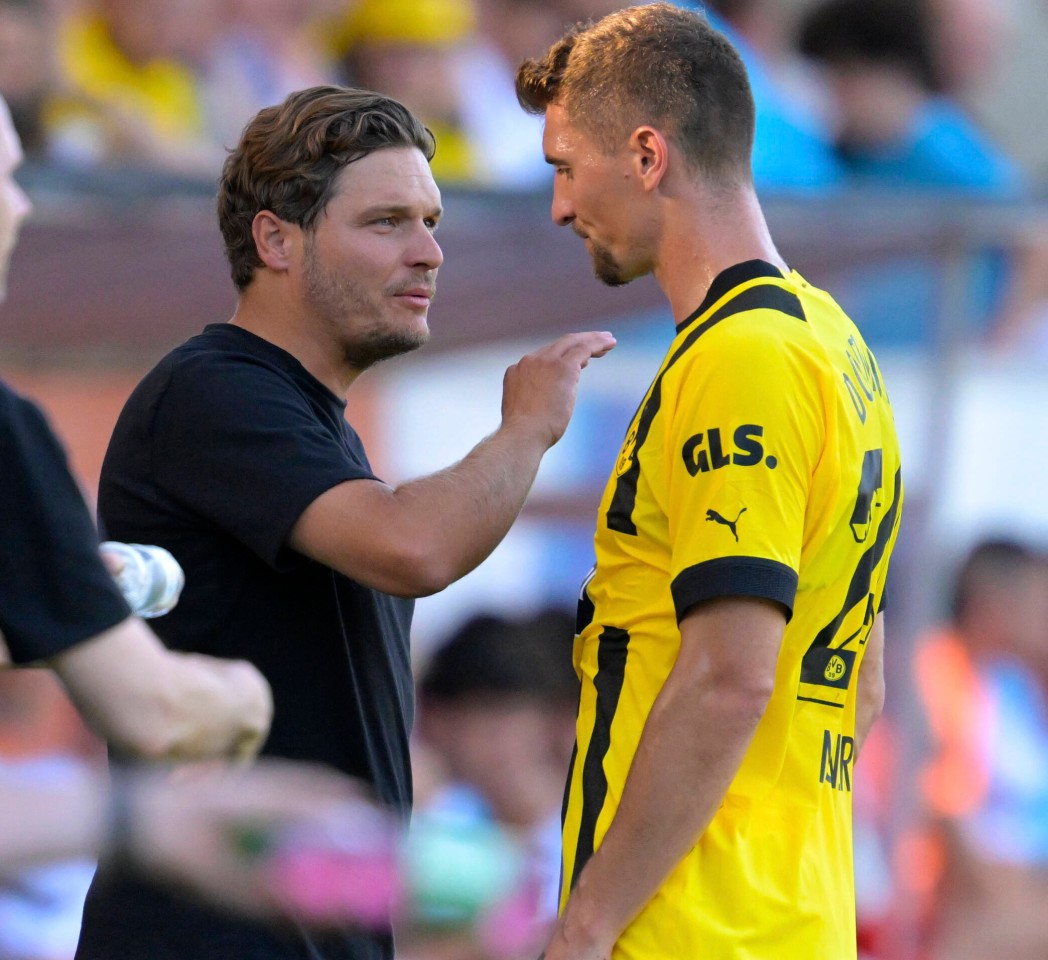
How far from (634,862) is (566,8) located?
6.49 m

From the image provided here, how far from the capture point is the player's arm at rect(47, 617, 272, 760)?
1.65 m

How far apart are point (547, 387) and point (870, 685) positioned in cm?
72

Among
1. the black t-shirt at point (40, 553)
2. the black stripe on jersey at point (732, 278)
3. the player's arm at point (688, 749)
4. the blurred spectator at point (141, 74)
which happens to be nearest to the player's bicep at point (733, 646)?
the player's arm at point (688, 749)

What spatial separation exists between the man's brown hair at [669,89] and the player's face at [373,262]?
1.04 feet

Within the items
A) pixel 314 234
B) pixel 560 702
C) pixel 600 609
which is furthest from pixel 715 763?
pixel 560 702

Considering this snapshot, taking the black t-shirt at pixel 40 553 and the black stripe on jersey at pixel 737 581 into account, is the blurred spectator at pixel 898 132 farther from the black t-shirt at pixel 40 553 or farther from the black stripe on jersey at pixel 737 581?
the black t-shirt at pixel 40 553

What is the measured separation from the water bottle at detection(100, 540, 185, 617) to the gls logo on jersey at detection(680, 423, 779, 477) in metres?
0.69

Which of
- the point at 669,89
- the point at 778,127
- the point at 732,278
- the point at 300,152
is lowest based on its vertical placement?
the point at 732,278

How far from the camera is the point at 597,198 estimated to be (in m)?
2.46

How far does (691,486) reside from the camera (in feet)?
7.29

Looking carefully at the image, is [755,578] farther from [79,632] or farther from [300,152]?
[300,152]

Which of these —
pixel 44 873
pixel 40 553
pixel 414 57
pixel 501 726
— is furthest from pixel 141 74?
pixel 40 553

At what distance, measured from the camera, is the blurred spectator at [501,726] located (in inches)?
205

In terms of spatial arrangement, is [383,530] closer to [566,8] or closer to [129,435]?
[129,435]
